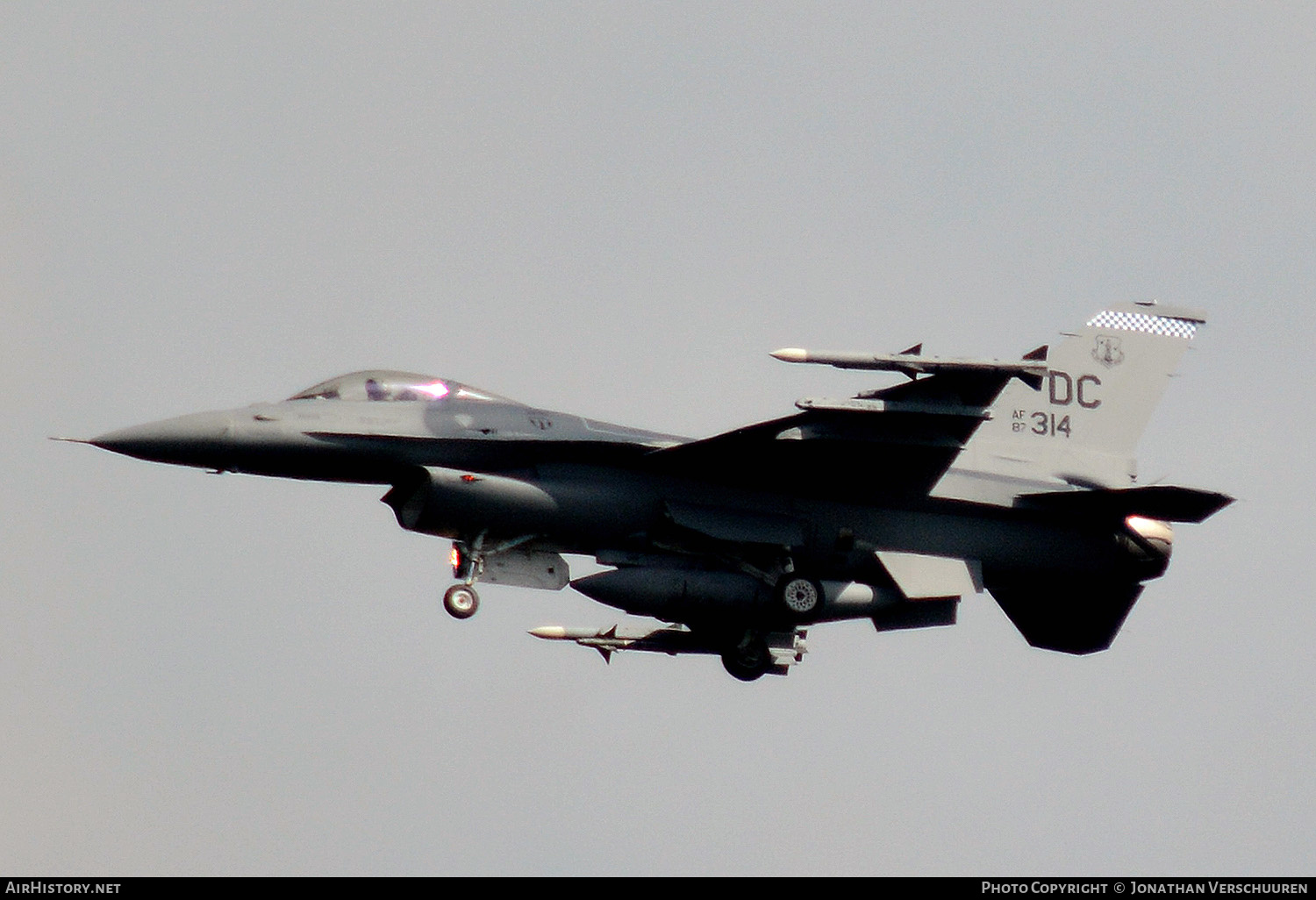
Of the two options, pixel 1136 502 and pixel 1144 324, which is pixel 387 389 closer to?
pixel 1136 502

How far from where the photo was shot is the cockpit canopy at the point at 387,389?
20.6 m

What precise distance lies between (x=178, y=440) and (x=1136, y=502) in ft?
34.0

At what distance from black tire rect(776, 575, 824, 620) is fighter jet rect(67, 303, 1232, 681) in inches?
0.8

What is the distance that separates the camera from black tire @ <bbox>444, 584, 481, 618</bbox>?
792 inches

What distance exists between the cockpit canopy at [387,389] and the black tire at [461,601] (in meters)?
2.03

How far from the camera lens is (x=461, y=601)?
20.2 metres

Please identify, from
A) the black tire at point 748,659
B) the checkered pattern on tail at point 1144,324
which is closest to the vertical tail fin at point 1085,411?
the checkered pattern on tail at point 1144,324

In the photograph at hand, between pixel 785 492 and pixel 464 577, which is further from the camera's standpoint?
pixel 785 492

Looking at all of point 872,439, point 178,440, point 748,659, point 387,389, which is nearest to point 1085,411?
point 872,439

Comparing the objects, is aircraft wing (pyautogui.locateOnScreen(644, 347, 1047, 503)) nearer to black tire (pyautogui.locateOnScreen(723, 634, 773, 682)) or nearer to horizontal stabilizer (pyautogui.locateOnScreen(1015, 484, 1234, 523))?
horizontal stabilizer (pyautogui.locateOnScreen(1015, 484, 1234, 523))

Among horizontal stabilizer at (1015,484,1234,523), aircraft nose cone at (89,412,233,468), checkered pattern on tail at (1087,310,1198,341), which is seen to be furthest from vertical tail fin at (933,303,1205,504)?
aircraft nose cone at (89,412,233,468)
